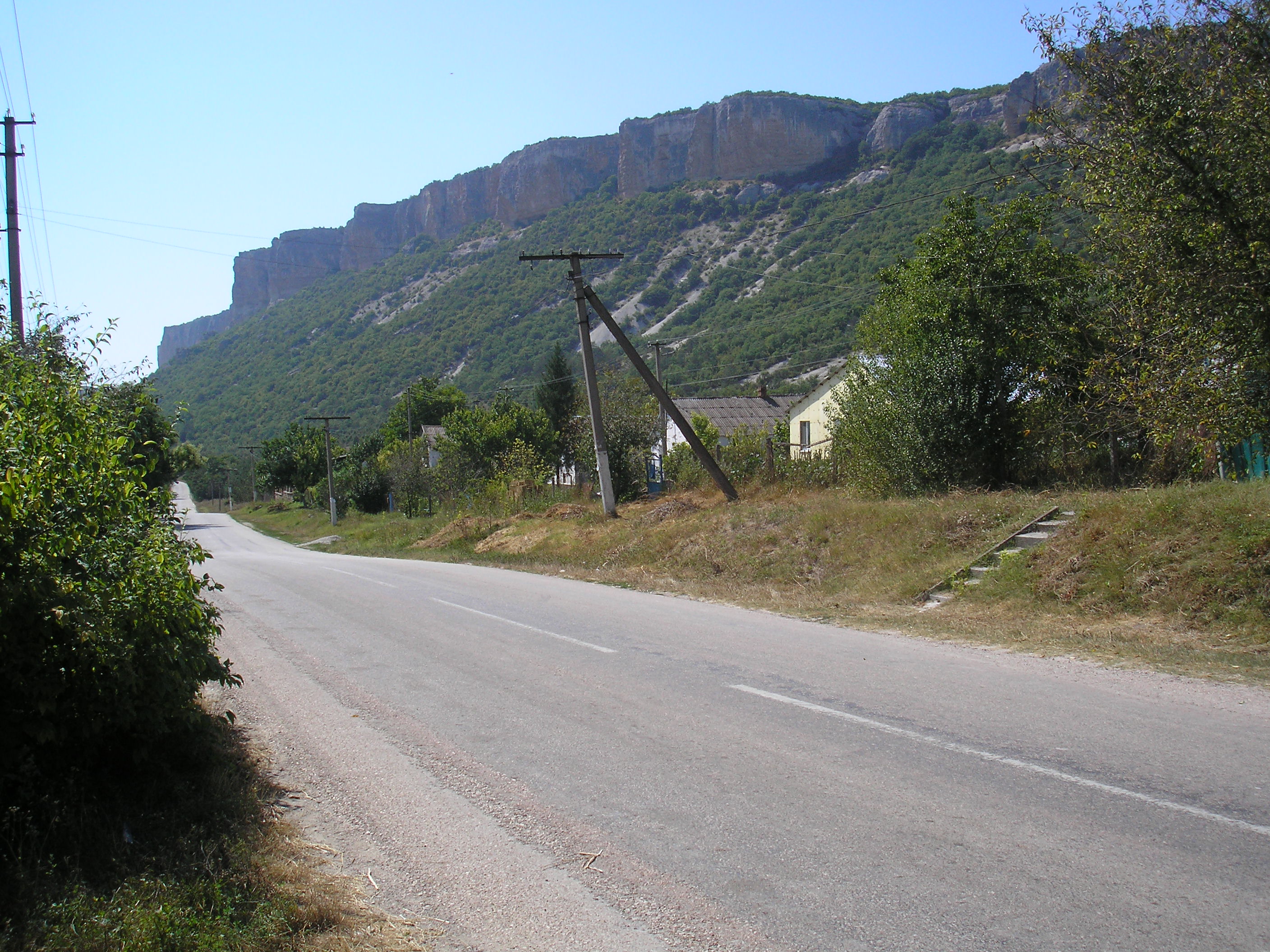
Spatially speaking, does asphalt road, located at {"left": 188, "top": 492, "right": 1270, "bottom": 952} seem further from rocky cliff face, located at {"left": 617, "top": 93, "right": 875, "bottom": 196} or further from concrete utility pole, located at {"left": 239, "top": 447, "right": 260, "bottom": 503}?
rocky cliff face, located at {"left": 617, "top": 93, "right": 875, "bottom": 196}

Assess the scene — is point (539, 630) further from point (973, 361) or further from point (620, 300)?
point (620, 300)

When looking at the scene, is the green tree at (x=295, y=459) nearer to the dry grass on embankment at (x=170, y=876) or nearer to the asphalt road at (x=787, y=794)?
the asphalt road at (x=787, y=794)

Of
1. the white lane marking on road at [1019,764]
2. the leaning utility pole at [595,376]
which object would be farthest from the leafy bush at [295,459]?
the white lane marking on road at [1019,764]

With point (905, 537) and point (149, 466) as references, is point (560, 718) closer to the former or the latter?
point (149, 466)

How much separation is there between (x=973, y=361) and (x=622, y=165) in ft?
387

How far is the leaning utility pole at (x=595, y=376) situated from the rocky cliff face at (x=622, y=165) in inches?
1730

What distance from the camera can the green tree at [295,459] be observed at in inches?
3292

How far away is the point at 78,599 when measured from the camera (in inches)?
174

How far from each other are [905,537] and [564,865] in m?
11.3

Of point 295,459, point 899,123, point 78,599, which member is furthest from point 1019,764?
point 899,123

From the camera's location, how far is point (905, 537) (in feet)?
47.4

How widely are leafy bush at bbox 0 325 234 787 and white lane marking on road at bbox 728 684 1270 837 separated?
13.7 ft

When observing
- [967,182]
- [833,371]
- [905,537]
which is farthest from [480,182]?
[905,537]

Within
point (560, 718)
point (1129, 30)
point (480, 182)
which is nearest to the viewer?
point (560, 718)
